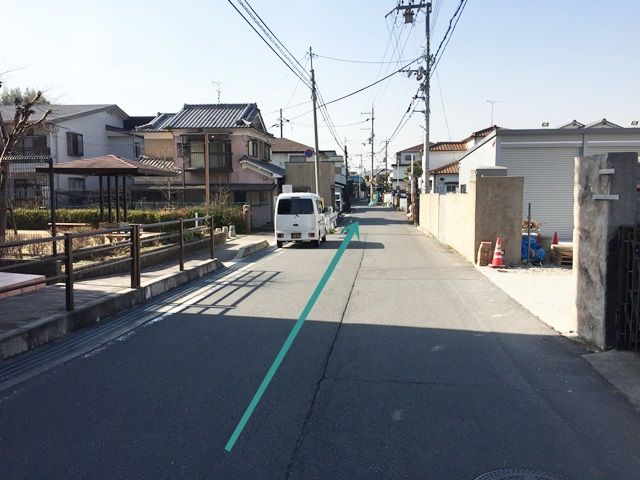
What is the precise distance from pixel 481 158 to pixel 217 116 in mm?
20636

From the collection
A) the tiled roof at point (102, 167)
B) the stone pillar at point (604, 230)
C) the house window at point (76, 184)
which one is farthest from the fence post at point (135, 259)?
the house window at point (76, 184)

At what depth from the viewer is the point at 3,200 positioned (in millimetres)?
13750

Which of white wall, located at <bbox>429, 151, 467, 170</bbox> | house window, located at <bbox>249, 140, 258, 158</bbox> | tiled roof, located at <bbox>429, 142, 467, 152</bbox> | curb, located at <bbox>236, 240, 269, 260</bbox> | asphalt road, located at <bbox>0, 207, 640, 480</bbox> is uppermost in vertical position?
tiled roof, located at <bbox>429, 142, 467, 152</bbox>

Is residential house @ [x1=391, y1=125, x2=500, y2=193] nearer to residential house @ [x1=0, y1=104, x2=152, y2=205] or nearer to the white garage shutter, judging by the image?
the white garage shutter

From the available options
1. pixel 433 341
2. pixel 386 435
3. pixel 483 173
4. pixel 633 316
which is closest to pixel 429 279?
pixel 483 173

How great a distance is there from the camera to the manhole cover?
11.5ft

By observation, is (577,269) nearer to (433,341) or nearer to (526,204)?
(433,341)

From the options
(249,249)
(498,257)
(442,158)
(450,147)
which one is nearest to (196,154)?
(249,249)

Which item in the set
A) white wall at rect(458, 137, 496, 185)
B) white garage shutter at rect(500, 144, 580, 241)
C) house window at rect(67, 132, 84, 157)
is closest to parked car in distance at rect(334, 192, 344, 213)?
house window at rect(67, 132, 84, 157)

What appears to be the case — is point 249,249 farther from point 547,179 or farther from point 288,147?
point 288,147

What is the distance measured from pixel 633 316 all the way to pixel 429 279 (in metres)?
6.51

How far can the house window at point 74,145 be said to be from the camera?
3831cm

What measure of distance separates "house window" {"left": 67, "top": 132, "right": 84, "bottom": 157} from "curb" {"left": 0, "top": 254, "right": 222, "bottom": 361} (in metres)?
31.6
